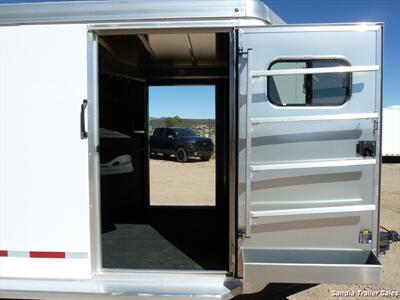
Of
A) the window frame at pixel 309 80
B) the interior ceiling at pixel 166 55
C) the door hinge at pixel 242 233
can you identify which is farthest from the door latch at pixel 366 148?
the interior ceiling at pixel 166 55

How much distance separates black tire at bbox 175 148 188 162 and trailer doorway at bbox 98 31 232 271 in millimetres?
2171

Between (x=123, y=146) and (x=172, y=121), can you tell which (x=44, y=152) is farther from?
(x=172, y=121)

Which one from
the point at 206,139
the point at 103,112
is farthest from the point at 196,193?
Result: the point at 103,112

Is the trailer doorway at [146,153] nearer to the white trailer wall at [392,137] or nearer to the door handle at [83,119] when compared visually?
the door handle at [83,119]

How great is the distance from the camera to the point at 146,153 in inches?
210

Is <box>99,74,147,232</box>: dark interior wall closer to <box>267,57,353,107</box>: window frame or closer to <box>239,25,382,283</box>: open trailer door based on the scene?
<box>239,25,382,283</box>: open trailer door

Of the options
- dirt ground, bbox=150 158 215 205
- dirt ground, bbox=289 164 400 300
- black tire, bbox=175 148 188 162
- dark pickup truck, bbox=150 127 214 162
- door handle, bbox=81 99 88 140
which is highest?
door handle, bbox=81 99 88 140

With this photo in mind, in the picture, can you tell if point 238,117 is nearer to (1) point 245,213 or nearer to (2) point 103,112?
(1) point 245,213

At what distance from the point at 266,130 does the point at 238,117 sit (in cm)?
21

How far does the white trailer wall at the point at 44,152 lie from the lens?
263 centimetres

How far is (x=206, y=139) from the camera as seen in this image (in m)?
6.14

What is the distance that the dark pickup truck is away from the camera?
6.10 metres

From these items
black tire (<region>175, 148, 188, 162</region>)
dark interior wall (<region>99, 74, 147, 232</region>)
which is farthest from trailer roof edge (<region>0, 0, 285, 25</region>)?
black tire (<region>175, 148, 188, 162</region>)

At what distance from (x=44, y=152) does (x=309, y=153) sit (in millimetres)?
Answer: 1845
